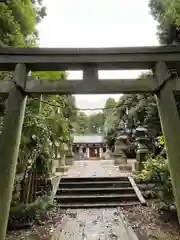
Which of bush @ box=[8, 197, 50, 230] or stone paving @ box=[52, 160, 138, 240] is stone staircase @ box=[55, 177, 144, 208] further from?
bush @ box=[8, 197, 50, 230]

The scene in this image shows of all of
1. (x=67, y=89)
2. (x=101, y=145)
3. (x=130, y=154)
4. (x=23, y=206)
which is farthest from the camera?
(x=101, y=145)

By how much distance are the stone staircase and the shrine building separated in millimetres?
19479

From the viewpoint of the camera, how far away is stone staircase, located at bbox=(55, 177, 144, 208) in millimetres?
6055

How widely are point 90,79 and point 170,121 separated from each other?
4.82 ft

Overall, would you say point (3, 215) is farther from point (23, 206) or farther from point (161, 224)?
point (161, 224)

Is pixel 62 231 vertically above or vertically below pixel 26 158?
below

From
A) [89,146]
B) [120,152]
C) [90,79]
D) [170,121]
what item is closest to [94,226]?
[170,121]

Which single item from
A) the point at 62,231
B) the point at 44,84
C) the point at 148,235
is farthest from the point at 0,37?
the point at 148,235

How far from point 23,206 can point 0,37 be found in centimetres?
510

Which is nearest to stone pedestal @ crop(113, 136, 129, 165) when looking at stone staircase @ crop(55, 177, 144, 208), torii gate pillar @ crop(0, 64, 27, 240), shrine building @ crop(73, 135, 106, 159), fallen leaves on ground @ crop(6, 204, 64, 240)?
stone staircase @ crop(55, 177, 144, 208)

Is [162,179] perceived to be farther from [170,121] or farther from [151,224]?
[170,121]

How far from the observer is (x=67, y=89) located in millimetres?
2982

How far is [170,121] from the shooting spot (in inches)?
105

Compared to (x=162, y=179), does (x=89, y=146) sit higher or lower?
higher
